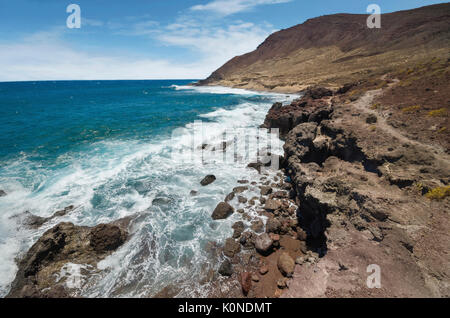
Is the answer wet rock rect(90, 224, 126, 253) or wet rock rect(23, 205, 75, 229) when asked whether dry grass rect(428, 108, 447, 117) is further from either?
wet rock rect(23, 205, 75, 229)

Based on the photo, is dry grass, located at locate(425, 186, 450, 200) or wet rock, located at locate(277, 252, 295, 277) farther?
wet rock, located at locate(277, 252, 295, 277)

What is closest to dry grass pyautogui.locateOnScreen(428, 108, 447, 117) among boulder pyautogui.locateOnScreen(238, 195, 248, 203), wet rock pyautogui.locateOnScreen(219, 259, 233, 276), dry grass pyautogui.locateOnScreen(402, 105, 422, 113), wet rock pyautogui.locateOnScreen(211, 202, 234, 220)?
dry grass pyautogui.locateOnScreen(402, 105, 422, 113)

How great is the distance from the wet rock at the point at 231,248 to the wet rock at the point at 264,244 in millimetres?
963

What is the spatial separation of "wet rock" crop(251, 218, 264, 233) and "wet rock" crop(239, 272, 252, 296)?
2.78 m

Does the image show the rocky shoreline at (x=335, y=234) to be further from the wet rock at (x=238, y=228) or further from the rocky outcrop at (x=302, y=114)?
the rocky outcrop at (x=302, y=114)

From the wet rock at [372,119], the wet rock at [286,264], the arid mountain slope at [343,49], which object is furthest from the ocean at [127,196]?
the arid mountain slope at [343,49]

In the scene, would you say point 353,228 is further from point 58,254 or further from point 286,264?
point 58,254

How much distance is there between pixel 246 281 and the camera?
25.1 ft

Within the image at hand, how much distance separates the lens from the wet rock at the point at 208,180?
15455mm

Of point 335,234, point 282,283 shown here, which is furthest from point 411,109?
point 282,283

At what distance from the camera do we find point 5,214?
1176 cm

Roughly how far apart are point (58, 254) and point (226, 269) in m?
8.20

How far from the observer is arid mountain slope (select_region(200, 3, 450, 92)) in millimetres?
51031
